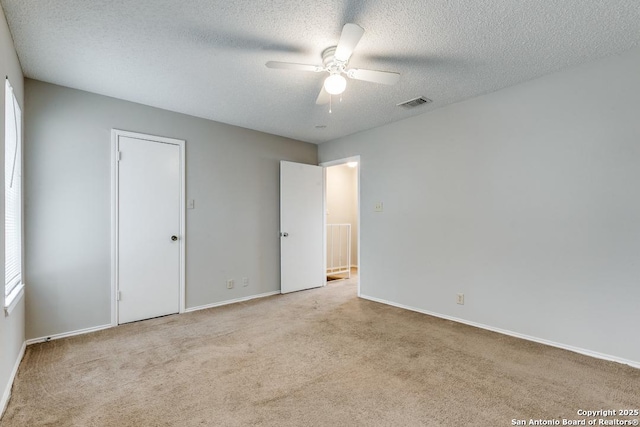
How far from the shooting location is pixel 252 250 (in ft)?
14.0

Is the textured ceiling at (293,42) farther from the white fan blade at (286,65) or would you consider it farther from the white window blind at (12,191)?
the white window blind at (12,191)

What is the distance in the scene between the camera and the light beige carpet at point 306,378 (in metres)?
1.74

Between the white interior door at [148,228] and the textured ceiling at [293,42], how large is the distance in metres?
0.66

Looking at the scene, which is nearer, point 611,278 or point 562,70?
point 611,278

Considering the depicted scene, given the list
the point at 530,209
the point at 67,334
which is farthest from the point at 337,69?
the point at 67,334

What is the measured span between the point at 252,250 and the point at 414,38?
3.22 meters

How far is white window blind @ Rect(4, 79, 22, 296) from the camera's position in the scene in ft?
6.79

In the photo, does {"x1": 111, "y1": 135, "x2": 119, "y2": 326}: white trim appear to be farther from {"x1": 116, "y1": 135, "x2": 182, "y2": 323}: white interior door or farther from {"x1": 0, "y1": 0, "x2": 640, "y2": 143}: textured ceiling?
{"x1": 0, "y1": 0, "x2": 640, "y2": 143}: textured ceiling

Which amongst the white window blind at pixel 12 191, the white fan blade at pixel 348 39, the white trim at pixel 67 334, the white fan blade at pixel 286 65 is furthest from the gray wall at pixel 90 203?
the white fan blade at pixel 348 39

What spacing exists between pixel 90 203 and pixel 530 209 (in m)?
4.25

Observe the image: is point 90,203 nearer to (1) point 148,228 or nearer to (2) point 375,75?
(1) point 148,228

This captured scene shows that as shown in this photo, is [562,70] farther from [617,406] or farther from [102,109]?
[102,109]

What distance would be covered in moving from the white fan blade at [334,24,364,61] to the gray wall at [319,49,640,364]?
1910 millimetres

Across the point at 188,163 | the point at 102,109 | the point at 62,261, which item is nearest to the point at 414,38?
the point at 188,163
